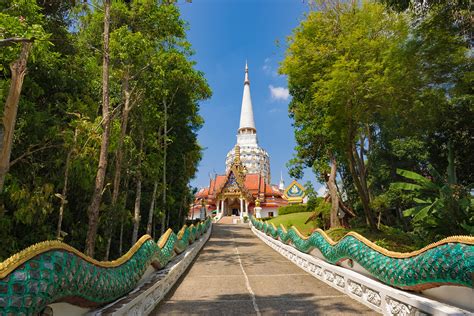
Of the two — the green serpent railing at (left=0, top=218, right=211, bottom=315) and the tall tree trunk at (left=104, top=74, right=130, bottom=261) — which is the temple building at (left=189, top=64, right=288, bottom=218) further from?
the green serpent railing at (left=0, top=218, right=211, bottom=315)

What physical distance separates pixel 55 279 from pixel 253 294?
4.02 m

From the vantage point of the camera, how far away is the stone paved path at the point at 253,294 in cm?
495

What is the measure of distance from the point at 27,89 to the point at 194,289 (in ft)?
21.0

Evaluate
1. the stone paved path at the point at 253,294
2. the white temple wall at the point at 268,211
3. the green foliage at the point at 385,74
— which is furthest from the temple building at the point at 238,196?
the stone paved path at the point at 253,294

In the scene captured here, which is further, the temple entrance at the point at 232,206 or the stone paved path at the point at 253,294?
the temple entrance at the point at 232,206

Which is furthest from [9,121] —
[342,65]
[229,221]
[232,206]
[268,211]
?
[232,206]

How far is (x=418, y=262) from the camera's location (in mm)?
4008

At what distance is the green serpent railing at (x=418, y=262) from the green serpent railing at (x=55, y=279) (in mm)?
3855

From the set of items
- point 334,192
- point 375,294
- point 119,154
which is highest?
point 119,154

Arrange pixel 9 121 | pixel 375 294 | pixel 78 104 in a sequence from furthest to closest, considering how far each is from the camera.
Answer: pixel 78 104 < pixel 9 121 < pixel 375 294

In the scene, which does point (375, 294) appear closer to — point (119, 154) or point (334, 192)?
point (119, 154)

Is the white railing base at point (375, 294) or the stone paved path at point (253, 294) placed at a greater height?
the white railing base at point (375, 294)

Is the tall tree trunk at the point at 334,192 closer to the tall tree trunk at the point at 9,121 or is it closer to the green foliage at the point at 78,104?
the green foliage at the point at 78,104

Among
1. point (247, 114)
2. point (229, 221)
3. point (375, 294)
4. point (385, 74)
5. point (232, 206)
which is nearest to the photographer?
point (375, 294)
